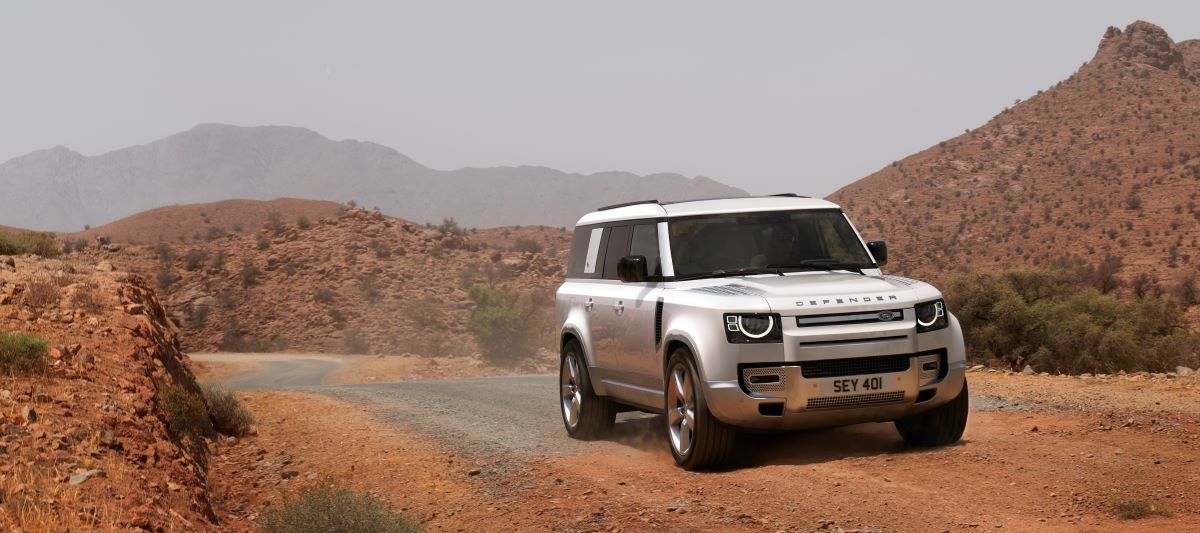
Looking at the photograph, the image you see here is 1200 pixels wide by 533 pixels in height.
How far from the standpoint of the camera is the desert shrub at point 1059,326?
28.5 m

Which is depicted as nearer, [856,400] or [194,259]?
[856,400]

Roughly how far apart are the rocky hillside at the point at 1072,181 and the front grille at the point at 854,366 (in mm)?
52845

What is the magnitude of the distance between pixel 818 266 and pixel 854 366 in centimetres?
146

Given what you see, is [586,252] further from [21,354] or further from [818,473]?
[21,354]

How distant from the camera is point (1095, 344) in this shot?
28609mm

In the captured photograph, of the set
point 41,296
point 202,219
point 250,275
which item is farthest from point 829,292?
point 202,219

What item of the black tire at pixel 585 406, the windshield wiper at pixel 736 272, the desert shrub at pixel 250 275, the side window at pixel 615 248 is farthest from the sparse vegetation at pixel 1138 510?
the desert shrub at pixel 250 275

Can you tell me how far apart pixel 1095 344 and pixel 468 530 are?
2493 cm

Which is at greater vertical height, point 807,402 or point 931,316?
point 931,316

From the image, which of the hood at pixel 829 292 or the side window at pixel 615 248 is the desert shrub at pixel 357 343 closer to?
the side window at pixel 615 248

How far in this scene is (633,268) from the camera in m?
9.52

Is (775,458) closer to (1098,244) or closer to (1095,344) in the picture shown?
(1095,344)

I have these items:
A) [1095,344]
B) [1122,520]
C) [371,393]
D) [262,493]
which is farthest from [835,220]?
[1095,344]

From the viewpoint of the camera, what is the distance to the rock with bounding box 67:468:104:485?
7.98 m
